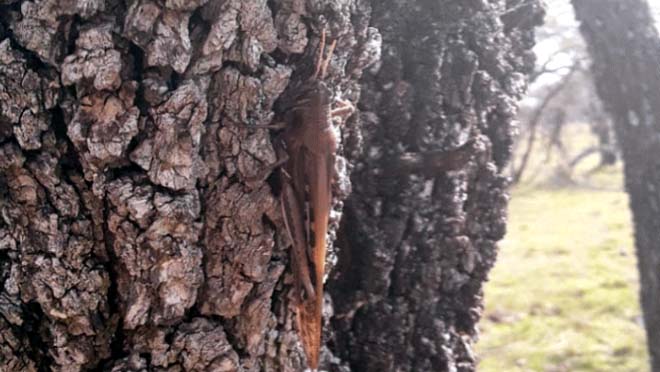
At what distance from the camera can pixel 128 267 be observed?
3.02ft

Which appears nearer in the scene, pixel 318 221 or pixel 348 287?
pixel 318 221

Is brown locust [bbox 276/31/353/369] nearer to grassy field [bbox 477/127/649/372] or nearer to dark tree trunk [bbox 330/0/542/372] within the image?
dark tree trunk [bbox 330/0/542/372]

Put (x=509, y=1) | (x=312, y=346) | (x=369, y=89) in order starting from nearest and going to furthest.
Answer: (x=312, y=346) → (x=369, y=89) → (x=509, y=1)

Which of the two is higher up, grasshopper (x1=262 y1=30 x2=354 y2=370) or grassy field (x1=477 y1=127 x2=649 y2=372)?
grasshopper (x1=262 y1=30 x2=354 y2=370)

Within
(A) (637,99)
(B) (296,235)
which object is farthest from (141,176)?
(A) (637,99)

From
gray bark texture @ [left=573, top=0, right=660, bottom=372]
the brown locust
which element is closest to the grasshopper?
the brown locust

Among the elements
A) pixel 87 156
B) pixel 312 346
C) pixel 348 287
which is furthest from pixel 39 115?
pixel 348 287

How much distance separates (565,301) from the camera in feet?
14.9

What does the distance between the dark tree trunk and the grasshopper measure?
24 centimetres

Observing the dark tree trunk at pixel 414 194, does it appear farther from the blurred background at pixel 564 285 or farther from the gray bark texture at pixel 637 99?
the gray bark texture at pixel 637 99

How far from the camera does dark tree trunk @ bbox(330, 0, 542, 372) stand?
127 centimetres

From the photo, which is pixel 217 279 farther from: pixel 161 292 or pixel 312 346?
pixel 312 346

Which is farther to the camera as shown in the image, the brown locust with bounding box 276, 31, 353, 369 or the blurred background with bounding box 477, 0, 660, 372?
the blurred background with bounding box 477, 0, 660, 372

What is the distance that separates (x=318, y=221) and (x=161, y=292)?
0.78 feet
